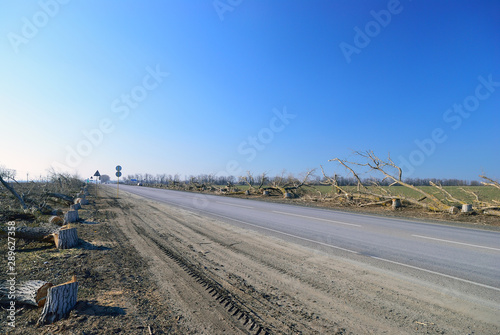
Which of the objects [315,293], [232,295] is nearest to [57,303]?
[232,295]

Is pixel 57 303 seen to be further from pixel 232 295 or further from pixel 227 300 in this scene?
pixel 232 295

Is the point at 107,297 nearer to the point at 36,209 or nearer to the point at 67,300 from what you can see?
the point at 67,300

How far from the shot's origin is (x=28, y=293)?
11.7ft

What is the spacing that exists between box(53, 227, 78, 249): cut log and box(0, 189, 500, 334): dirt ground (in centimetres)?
24

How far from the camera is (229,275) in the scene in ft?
15.8

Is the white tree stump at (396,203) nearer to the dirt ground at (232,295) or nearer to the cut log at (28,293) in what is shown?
the dirt ground at (232,295)

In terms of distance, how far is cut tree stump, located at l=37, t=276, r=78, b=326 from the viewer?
326 centimetres

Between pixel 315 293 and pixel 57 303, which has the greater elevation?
pixel 57 303

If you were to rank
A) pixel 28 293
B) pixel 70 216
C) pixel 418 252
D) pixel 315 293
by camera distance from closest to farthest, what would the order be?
pixel 28 293 < pixel 315 293 < pixel 418 252 < pixel 70 216

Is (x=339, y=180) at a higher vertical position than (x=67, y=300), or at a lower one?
higher

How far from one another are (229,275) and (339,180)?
67.0ft

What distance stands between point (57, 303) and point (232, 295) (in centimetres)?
240

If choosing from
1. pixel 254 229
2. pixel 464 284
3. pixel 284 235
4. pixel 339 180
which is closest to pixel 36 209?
pixel 254 229

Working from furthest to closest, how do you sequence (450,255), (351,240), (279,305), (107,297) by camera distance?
(351,240), (450,255), (107,297), (279,305)
